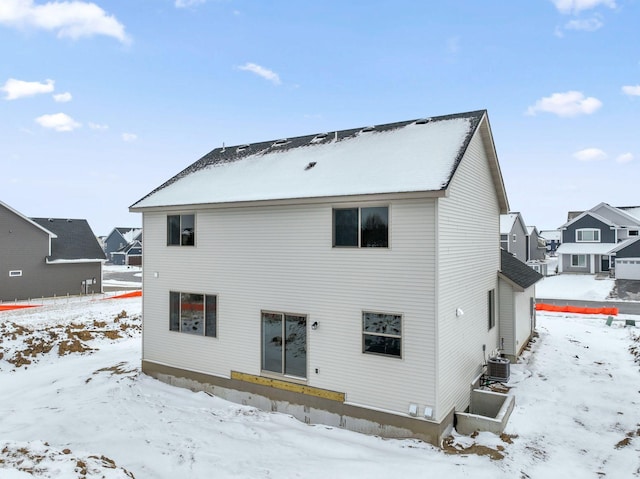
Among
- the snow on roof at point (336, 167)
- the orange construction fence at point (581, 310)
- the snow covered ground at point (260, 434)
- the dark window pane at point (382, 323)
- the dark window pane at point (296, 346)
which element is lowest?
the snow covered ground at point (260, 434)

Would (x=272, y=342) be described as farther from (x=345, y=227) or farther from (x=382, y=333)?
(x=345, y=227)

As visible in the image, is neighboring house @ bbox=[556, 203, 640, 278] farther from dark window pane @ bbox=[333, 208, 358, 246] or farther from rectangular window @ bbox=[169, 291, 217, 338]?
rectangular window @ bbox=[169, 291, 217, 338]

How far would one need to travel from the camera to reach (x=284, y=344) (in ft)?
33.2

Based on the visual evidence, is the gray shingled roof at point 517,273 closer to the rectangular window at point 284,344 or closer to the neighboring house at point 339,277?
the neighboring house at point 339,277

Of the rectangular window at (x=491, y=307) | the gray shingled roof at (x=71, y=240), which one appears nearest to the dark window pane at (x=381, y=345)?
the rectangular window at (x=491, y=307)

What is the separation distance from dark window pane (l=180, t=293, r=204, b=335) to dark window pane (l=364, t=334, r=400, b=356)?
5275 millimetres

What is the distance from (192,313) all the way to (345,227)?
5.73 meters

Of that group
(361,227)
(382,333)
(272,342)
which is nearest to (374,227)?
(361,227)

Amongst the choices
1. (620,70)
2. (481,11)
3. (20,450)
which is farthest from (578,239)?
(20,450)

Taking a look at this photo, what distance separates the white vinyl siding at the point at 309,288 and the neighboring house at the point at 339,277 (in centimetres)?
3

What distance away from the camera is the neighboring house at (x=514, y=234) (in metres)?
44.0

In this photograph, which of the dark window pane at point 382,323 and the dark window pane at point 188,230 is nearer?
the dark window pane at point 382,323

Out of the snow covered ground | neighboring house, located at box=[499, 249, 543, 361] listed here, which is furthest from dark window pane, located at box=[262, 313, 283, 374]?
neighboring house, located at box=[499, 249, 543, 361]

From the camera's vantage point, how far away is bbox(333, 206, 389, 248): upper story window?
29.0 ft
